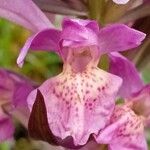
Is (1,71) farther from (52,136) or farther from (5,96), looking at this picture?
(52,136)

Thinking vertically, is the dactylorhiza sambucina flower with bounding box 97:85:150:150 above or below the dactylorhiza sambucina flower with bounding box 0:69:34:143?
above

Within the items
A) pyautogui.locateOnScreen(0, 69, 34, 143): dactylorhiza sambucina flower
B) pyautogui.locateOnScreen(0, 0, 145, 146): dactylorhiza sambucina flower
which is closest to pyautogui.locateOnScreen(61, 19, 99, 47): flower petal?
pyautogui.locateOnScreen(0, 0, 145, 146): dactylorhiza sambucina flower

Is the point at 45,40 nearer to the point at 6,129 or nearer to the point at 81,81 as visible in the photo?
the point at 81,81

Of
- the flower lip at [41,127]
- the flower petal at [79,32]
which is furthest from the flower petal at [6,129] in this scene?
the flower petal at [79,32]

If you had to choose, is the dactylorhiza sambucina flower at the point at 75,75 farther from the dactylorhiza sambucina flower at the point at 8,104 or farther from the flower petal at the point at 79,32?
the dactylorhiza sambucina flower at the point at 8,104

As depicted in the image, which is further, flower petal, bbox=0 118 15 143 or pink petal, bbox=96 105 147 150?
flower petal, bbox=0 118 15 143

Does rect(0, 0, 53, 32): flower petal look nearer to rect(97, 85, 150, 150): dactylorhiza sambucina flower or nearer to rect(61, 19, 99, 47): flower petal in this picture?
rect(61, 19, 99, 47): flower petal

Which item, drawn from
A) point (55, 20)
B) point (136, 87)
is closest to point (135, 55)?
point (136, 87)

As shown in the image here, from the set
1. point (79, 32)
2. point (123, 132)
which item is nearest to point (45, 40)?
point (79, 32)
